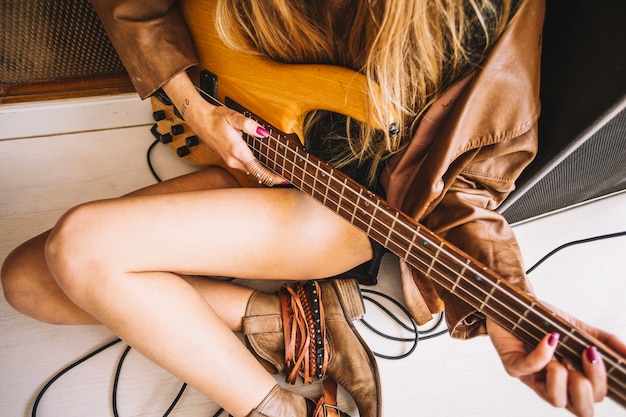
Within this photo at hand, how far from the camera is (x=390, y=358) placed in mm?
936

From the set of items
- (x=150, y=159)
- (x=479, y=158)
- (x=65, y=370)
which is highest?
(x=479, y=158)

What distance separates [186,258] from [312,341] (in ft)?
1.06

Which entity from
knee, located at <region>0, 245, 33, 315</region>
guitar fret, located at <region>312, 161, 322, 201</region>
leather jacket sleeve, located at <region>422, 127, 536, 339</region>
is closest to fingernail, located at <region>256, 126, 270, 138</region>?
guitar fret, located at <region>312, 161, 322, 201</region>

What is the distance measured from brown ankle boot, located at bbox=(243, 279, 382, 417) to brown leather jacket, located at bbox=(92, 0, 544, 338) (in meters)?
0.20

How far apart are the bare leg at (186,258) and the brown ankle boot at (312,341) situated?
0.37 feet

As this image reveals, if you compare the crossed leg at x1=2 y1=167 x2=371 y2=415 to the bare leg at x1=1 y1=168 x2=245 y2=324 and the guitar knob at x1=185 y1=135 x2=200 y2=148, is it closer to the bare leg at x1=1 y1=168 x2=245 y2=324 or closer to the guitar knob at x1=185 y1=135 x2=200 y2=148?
the bare leg at x1=1 y1=168 x2=245 y2=324

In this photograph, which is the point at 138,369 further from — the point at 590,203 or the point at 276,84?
the point at 590,203

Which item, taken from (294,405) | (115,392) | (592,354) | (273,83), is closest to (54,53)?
(273,83)

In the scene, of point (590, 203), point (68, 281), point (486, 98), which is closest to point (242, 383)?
point (68, 281)

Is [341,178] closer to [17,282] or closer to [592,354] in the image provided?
[592,354]

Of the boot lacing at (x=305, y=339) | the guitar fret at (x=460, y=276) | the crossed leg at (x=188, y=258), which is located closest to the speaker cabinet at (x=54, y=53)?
the crossed leg at (x=188, y=258)

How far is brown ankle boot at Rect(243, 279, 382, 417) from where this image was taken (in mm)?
837

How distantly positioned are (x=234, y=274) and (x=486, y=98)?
0.54 metres

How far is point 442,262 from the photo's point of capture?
576mm
